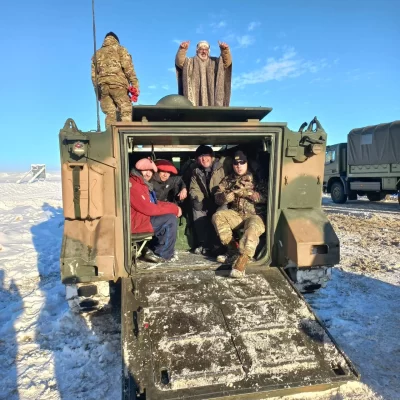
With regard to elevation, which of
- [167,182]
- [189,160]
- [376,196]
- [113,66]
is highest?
[113,66]

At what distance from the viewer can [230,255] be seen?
407 centimetres

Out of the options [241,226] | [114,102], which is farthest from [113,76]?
[241,226]

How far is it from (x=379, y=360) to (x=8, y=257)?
5.42 meters

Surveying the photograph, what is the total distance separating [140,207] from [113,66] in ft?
10.0

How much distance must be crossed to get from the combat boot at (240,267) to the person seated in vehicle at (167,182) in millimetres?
1457

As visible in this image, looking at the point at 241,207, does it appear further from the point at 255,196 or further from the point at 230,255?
the point at 230,255

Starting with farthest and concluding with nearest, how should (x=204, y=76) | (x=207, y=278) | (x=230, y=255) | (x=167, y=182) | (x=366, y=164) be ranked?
(x=366, y=164) < (x=204, y=76) < (x=167, y=182) < (x=230, y=255) < (x=207, y=278)

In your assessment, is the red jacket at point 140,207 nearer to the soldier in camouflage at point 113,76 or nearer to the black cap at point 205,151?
the black cap at point 205,151

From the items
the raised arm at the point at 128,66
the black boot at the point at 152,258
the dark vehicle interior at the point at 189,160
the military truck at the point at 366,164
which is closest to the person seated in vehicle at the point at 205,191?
the dark vehicle interior at the point at 189,160

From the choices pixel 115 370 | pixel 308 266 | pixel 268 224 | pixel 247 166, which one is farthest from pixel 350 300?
pixel 115 370

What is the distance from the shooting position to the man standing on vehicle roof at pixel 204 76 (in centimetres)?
581

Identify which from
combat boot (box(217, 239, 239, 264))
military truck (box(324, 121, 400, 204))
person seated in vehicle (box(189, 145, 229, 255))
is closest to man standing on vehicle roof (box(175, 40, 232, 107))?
person seated in vehicle (box(189, 145, 229, 255))

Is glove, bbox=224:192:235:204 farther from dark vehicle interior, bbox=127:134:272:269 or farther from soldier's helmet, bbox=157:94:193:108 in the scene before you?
soldier's helmet, bbox=157:94:193:108

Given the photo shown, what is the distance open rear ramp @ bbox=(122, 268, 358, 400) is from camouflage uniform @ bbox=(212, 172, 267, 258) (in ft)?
2.17
